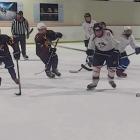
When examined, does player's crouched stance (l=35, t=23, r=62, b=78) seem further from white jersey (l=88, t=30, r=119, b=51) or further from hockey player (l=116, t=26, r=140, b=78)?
white jersey (l=88, t=30, r=119, b=51)

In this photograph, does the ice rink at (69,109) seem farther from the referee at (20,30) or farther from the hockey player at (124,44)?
the referee at (20,30)

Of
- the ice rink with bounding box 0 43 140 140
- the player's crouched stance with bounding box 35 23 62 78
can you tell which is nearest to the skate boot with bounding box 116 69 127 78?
the ice rink with bounding box 0 43 140 140

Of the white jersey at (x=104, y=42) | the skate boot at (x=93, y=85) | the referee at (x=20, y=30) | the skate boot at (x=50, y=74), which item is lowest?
the skate boot at (x=50, y=74)

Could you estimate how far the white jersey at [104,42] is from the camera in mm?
5363

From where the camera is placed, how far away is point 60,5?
621 inches

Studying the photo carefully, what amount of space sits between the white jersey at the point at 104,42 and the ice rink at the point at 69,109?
577 mm

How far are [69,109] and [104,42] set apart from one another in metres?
1.37

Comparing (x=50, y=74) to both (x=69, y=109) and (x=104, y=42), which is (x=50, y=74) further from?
(x=69, y=109)

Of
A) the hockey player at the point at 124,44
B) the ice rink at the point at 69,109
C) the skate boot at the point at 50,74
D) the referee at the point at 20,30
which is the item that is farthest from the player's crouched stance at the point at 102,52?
the referee at the point at 20,30

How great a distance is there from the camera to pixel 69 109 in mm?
4371

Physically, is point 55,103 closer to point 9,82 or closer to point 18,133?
point 18,133

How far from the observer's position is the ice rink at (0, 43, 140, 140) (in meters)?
3.46

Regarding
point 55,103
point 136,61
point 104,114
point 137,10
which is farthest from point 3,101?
point 137,10

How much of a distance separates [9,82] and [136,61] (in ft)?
12.4
